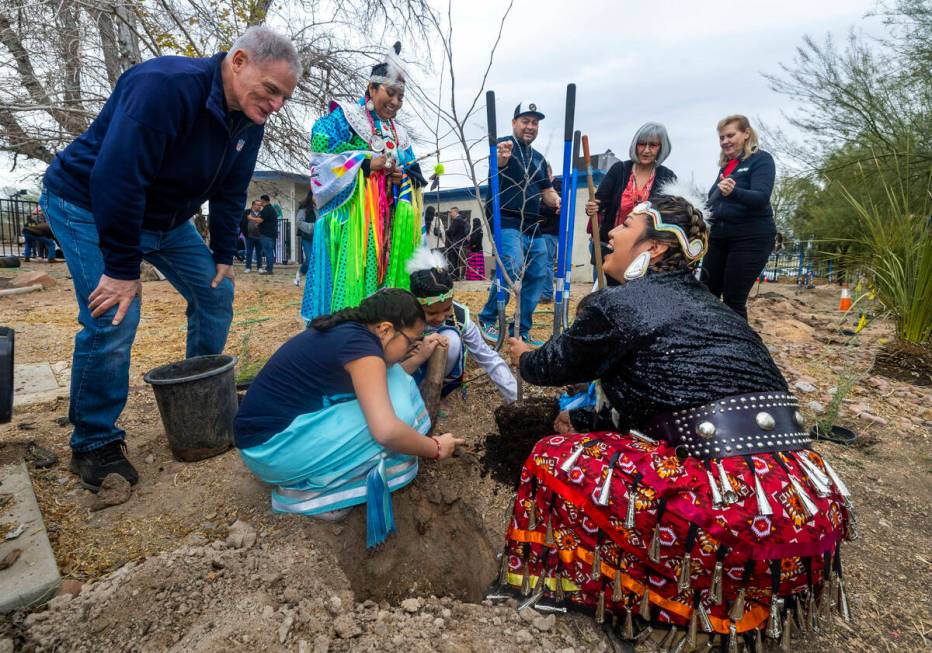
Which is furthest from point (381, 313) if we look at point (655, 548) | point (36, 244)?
point (36, 244)

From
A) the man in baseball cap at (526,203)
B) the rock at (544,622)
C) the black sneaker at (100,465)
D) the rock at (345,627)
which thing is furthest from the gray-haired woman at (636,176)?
the black sneaker at (100,465)

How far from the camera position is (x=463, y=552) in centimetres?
200

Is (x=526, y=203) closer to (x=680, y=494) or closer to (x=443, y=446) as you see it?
(x=443, y=446)

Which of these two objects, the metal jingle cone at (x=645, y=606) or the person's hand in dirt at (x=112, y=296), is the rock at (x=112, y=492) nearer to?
the person's hand in dirt at (x=112, y=296)

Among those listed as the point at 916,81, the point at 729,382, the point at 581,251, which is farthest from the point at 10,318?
the point at 916,81

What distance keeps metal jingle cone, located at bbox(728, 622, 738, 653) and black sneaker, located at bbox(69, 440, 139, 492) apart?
231 cm

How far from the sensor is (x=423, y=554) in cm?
199

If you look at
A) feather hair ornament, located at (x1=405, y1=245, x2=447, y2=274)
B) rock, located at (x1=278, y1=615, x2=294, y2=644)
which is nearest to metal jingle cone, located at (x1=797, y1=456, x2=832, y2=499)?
rock, located at (x1=278, y1=615, x2=294, y2=644)

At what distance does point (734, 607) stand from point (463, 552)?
96cm

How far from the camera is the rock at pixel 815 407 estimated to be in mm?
3442

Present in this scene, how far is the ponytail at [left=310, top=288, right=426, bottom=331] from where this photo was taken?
192 centimetres

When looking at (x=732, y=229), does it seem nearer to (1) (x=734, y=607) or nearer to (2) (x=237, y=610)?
(1) (x=734, y=607)

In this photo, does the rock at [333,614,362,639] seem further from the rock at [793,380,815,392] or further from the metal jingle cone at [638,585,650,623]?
the rock at [793,380,815,392]

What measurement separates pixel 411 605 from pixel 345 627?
0.23 meters
